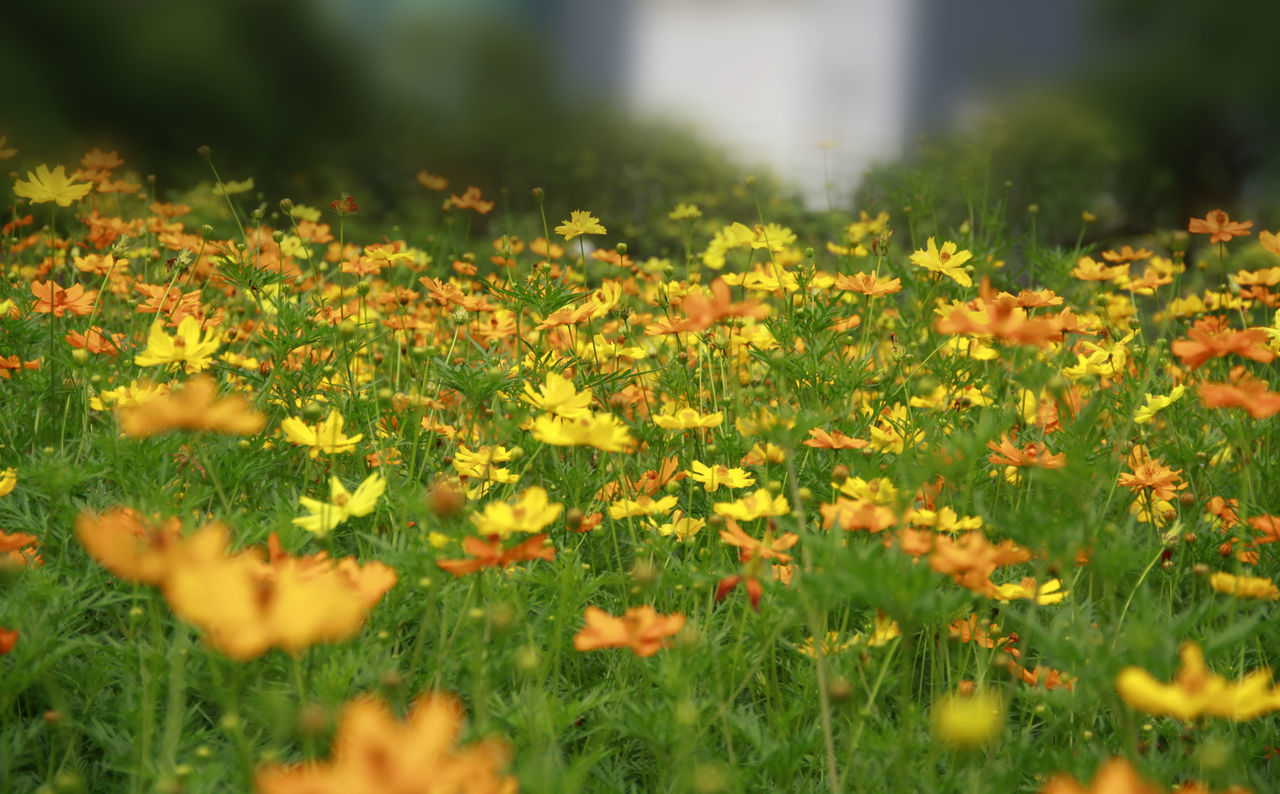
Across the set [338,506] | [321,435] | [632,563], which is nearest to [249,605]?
[338,506]

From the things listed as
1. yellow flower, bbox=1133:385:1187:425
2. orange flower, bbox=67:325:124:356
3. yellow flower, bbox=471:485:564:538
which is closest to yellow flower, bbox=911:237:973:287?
yellow flower, bbox=1133:385:1187:425

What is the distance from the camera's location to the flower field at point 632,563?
910 mm

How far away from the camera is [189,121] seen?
4.98 metres

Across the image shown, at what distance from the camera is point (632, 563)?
161cm

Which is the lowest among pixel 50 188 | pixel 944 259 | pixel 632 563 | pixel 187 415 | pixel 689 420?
pixel 632 563

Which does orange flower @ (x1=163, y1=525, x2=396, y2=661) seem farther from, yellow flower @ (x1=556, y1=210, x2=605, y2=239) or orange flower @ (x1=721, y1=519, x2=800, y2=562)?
yellow flower @ (x1=556, y1=210, x2=605, y2=239)

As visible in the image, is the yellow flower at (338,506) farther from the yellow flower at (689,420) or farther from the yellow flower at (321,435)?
the yellow flower at (689,420)

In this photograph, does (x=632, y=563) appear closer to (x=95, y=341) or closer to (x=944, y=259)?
(x=944, y=259)

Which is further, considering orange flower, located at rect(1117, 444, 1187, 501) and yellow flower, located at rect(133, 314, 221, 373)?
orange flower, located at rect(1117, 444, 1187, 501)

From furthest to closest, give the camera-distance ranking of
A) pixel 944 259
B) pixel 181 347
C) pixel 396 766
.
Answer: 1. pixel 944 259
2. pixel 181 347
3. pixel 396 766

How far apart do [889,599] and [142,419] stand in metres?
0.72

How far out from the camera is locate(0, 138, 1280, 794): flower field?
91 centimetres

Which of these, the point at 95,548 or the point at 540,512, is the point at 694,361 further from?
the point at 95,548

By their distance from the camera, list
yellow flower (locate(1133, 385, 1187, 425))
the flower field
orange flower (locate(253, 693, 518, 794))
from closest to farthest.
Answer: orange flower (locate(253, 693, 518, 794)) < the flower field < yellow flower (locate(1133, 385, 1187, 425))
